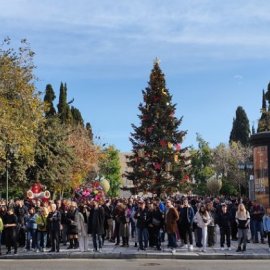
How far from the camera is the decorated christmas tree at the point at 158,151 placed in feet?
148

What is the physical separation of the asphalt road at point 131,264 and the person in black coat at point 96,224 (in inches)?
72.4

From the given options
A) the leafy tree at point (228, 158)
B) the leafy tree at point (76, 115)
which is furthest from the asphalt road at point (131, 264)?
the leafy tree at point (76, 115)

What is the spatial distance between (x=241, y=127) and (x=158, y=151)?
49.0m

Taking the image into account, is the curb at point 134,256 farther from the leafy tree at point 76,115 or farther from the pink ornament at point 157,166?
the leafy tree at point 76,115

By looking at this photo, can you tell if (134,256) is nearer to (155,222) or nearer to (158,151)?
(155,222)

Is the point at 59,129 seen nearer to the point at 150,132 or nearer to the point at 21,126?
the point at 150,132

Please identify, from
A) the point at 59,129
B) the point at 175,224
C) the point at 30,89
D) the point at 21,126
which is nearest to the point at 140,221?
the point at 175,224

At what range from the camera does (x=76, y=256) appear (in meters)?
17.9

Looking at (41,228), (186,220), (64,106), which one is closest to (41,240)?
(41,228)

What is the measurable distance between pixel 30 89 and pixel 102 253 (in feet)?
35.3

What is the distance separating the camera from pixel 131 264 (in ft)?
51.9

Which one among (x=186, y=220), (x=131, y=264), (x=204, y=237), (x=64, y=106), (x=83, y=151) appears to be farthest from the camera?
(x=64, y=106)

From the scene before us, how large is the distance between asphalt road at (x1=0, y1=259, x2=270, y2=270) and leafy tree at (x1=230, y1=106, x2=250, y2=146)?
75.3 meters

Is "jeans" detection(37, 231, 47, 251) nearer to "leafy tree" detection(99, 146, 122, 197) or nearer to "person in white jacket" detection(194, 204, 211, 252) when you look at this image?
"person in white jacket" detection(194, 204, 211, 252)
